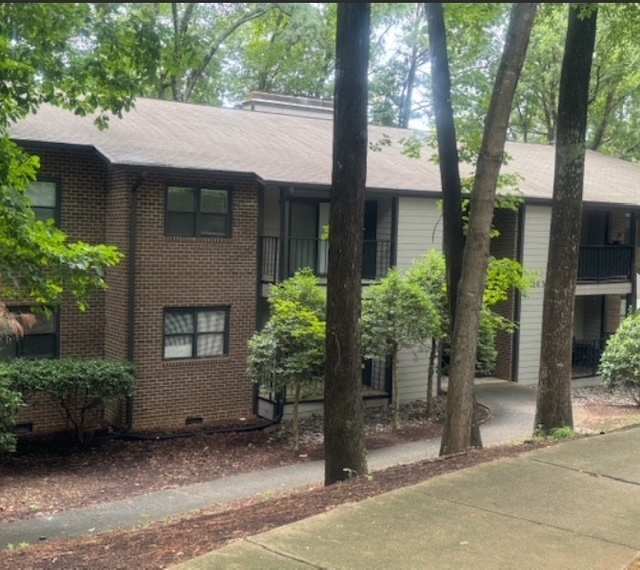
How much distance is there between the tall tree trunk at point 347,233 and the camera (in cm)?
859

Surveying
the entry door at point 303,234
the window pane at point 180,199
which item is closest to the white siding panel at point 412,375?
the entry door at point 303,234

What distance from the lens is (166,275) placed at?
51.9ft

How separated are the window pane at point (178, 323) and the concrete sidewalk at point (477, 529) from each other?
11.3 metres

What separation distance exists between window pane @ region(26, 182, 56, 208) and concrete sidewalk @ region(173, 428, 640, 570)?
12373 mm

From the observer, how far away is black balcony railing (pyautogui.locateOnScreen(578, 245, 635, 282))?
880 inches

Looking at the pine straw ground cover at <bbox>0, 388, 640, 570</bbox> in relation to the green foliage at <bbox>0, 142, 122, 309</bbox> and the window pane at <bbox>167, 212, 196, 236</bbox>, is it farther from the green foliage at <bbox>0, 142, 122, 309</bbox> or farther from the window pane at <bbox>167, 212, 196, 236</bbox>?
the window pane at <bbox>167, 212, 196, 236</bbox>

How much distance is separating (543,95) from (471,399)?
2923cm

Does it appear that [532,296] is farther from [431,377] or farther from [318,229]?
[318,229]

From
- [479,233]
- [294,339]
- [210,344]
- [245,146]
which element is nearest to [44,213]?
[210,344]

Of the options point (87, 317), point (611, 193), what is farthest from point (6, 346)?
point (611, 193)

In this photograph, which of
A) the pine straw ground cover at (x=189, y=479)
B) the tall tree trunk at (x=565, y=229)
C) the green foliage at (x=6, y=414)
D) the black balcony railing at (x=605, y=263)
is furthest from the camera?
the black balcony railing at (x=605, y=263)

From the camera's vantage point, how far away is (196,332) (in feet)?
53.6

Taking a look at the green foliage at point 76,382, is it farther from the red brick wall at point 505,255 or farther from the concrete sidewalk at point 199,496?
the red brick wall at point 505,255

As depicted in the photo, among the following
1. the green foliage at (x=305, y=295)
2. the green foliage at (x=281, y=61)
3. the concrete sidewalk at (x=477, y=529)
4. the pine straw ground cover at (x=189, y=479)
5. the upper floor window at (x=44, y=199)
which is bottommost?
the pine straw ground cover at (x=189, y=479)
